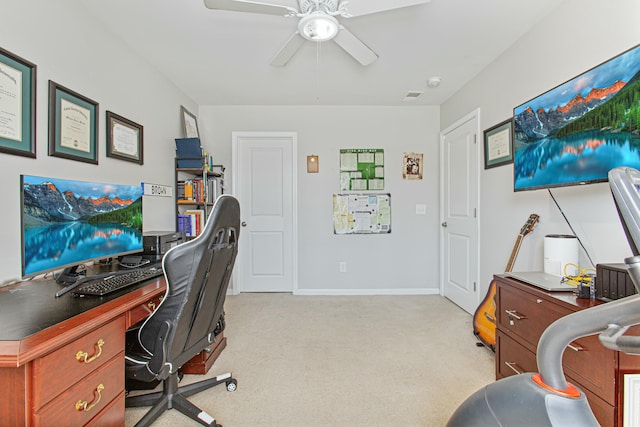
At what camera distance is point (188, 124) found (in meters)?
3.33

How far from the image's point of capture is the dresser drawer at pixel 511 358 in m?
1.50

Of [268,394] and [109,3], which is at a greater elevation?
[109,3]

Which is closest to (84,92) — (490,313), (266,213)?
(266,213)

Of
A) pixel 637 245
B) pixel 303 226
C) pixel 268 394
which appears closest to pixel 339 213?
pixel 303 226

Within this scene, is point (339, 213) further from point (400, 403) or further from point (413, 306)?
point (400, 403)

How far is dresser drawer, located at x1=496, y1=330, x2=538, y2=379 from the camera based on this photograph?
150cm

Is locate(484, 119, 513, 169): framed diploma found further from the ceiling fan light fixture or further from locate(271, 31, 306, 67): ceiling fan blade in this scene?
locate(271, 31, 306, 67): ceiling fan blade

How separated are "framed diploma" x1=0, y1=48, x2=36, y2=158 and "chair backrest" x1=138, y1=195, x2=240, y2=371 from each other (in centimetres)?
104

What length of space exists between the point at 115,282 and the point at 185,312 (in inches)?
17.4

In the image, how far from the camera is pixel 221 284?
1.57 meters

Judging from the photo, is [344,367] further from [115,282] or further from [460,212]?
[460,212]

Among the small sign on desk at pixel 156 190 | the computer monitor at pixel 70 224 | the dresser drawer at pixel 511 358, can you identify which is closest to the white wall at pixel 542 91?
the dresser drawer at pixel 511 358

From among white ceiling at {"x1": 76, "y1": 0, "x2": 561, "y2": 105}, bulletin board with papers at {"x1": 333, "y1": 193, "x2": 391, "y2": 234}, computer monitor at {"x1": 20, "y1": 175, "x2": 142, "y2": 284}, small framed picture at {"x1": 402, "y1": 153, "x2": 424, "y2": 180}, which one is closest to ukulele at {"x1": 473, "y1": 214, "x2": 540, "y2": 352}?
white ceiling at {"x1": 76, "y1": 0, "x2": 561, "y2": 105}

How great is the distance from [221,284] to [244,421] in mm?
733
